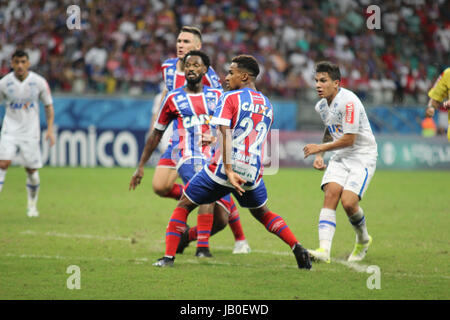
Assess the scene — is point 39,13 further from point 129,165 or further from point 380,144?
point 380,144

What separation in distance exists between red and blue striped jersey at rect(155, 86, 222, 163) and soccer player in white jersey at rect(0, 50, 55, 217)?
4.07 meters

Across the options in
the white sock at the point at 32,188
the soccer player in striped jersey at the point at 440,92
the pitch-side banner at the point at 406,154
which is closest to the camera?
the soccer player in striped jersey at the point at 440,92

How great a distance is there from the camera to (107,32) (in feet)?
76.0

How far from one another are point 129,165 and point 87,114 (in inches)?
78.1

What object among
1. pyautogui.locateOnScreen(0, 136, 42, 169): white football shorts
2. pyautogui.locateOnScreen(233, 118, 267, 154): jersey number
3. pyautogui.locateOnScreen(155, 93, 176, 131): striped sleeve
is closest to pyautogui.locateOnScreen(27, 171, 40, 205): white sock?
pyautogui.locateOnScreen(0, 136, 42, 169): white football shorts

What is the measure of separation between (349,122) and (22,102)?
20.2 feet

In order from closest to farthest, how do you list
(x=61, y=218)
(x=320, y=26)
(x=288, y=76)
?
(x=61, y=218) → (x=288, y=76) → (x=320, y=26)

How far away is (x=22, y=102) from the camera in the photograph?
11539 millimetres

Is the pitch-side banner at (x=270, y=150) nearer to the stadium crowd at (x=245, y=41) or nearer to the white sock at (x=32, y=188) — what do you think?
the stadium crowd at (x=245, y=41)

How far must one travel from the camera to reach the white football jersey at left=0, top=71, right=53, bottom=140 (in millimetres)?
11375

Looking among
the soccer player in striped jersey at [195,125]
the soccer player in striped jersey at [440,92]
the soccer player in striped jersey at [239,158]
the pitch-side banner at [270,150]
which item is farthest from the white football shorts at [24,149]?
the pitch-side banner at [270,150]

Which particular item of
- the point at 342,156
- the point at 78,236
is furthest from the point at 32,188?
the point at 342,156

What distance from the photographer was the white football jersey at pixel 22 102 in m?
11.4
